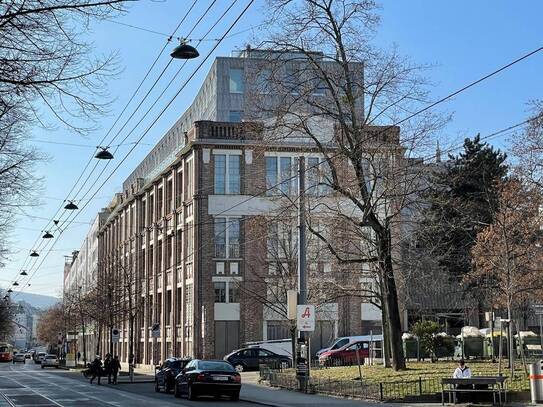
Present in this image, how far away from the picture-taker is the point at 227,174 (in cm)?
6034

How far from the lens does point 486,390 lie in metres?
21.8

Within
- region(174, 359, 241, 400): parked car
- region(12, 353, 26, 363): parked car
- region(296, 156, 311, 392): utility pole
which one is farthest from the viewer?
region(12, 353, 26, 363): parked car

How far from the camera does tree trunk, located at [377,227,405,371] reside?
96.1ft

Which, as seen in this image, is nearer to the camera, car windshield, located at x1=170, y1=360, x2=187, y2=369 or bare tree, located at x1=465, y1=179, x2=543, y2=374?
bare tree, located at x1=465, y1=179, x2=543, y2=374

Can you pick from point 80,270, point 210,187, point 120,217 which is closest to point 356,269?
point 210,187

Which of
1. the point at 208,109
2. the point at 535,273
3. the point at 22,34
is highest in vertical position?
the point at 208,109

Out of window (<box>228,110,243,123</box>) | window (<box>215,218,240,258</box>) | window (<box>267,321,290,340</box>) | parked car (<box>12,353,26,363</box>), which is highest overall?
window (<box>228,110,243,123</box>)

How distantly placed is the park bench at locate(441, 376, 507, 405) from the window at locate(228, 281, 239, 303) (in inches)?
1465

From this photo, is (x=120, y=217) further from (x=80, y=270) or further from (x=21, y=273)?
(x=80, y=270)

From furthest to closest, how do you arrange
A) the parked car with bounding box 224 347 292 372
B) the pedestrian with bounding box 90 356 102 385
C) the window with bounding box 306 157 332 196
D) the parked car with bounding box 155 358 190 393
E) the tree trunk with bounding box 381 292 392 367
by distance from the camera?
the parked car with bounding box 224 347 292 372
the pedestrian with bounding box 90 356 102 385
the parked car with bounding box 155 358 190 393
the tree trunk with bounding box 381 292 392 367
the window with bounding box 306 157 332 196

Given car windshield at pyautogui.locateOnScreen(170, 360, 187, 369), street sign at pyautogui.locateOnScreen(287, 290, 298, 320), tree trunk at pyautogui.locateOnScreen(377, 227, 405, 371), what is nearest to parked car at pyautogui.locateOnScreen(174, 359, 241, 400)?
street sign at pyautogui.locateOnScreen(287, 290, 298, 320)

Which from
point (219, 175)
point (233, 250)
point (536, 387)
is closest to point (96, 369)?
point (233, 250)

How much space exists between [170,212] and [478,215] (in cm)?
2958

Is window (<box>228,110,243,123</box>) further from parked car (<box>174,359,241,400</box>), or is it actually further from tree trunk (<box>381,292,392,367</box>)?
parked car (<box>174,359,241,400</box>)
